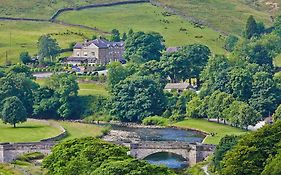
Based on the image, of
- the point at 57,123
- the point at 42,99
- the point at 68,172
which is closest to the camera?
the point at 68,172

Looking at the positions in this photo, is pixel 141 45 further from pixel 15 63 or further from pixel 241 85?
pixel 241 85

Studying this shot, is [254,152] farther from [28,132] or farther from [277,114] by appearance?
[28,132]

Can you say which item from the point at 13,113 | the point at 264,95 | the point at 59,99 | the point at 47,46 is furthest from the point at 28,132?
the point at 47,46

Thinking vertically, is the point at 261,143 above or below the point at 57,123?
above

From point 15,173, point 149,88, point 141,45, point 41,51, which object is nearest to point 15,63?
point 41,51

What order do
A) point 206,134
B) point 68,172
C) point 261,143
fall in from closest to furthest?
point 68,172
point 261,143
point 206,134

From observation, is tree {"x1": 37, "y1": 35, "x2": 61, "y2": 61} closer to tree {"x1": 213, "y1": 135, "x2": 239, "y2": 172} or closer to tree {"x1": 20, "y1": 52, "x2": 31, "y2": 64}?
tree {"x1": 20, "y1": 52, "x2": 31, "y2": 64}

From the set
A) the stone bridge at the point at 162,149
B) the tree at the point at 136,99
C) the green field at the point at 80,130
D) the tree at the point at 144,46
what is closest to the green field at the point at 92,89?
the tree at the point at 136,99
